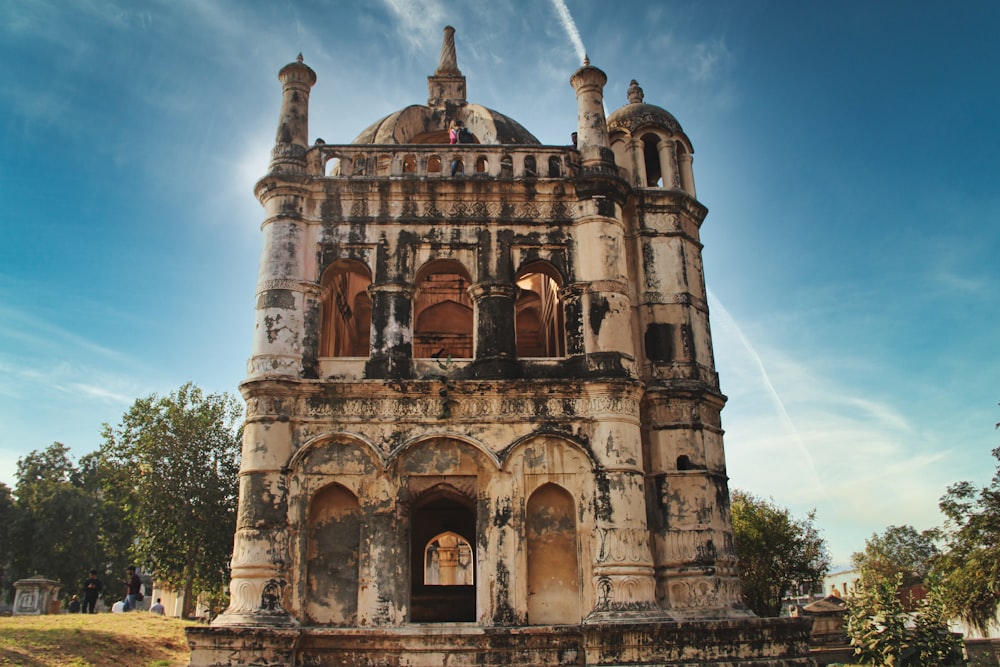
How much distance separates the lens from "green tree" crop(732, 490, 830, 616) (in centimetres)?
3186

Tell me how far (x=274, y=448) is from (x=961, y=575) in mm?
22625

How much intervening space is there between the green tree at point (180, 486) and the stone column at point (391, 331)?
49.0 ft

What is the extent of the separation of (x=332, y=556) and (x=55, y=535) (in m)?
33.0

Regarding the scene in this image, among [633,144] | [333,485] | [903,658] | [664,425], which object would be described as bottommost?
[903,658]

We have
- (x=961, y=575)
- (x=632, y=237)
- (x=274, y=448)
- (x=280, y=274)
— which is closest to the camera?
(x=274, y=448)

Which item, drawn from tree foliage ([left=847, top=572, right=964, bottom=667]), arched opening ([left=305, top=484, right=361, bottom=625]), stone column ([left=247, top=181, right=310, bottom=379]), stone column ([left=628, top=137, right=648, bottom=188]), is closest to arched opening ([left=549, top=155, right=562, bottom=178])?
stone column ([left=628, top=137, right=648, bottom=188])

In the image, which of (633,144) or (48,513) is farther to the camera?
(48,513)

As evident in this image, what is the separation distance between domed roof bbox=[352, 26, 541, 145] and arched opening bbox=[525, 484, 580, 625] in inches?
353

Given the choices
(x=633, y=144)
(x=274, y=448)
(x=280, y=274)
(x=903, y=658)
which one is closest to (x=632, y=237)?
(x=633, y=144)

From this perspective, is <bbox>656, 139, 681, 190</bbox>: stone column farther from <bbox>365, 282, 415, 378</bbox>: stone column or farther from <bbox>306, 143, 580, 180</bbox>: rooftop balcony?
<bbox>365, 282, 415, 378</bbox>: stone column

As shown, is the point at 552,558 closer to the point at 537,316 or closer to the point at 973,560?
the point at 537,316

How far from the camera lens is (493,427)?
47.5 ft

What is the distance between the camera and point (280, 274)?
50.2ft

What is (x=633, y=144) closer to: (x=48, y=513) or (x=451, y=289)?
(x=451, y=289)
